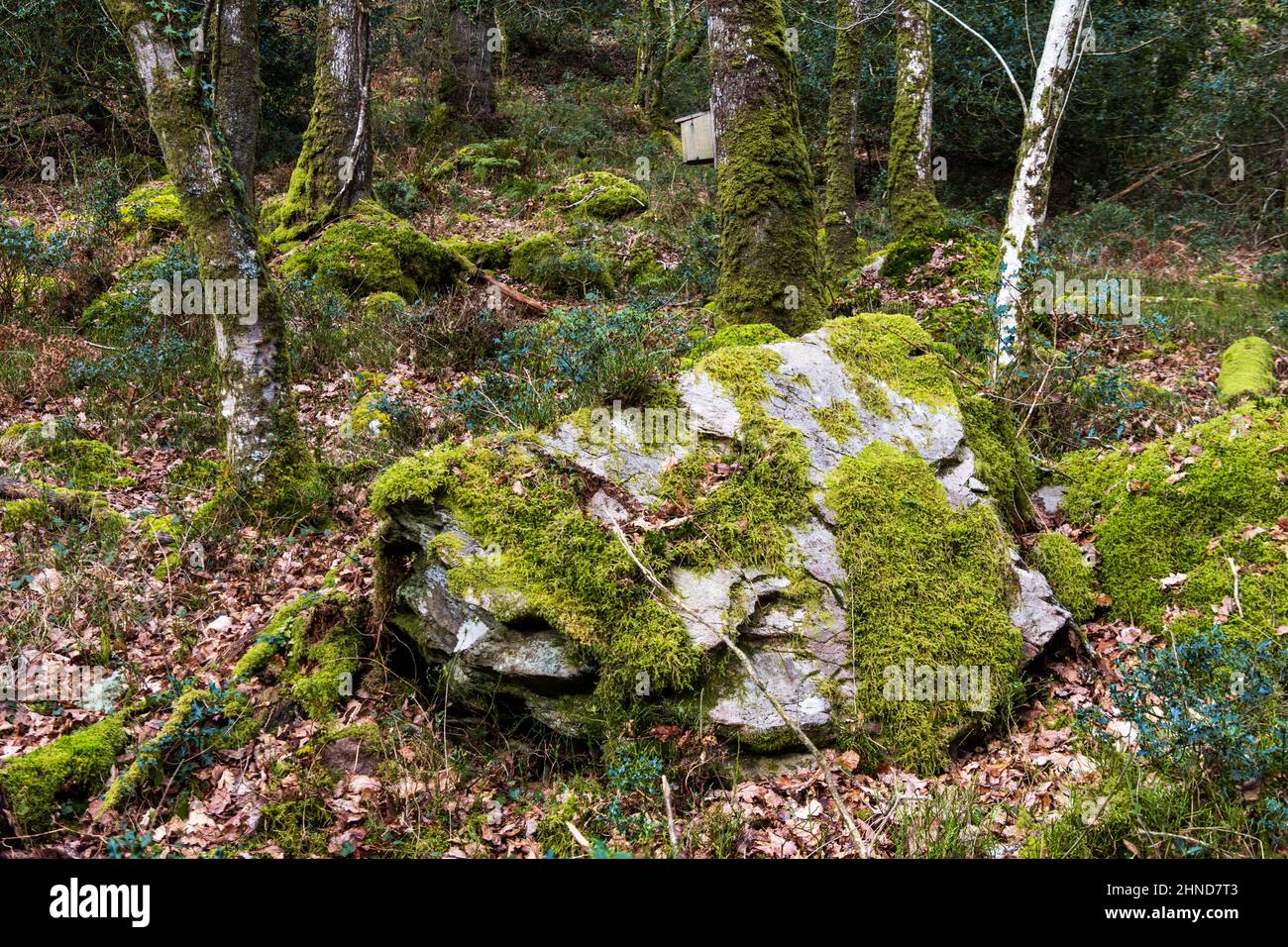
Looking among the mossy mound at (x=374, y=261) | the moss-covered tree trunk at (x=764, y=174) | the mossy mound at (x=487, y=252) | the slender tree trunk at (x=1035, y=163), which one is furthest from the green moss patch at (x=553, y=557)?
the mossy mound at (x=487, y=252)

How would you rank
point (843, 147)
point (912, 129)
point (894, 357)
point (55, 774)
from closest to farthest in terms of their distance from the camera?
point (55, 774), point (894, 357), point (843, 147), point (912, 129)

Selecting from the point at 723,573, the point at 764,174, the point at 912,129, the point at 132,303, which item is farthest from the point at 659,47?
the point at 723,573

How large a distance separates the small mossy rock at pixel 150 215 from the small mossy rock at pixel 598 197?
5.74 metres

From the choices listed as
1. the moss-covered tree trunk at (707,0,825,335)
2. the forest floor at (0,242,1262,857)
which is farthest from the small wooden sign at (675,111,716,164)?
the forest floor at (0,242,1262,857)

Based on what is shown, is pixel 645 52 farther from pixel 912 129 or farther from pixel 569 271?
pixel 569 271

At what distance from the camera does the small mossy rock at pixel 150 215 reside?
10633 millimetres

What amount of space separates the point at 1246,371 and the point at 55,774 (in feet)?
32.4

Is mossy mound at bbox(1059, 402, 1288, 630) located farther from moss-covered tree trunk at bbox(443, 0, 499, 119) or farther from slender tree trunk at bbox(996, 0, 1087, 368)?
moss-covered tree trunk at bbox(443, 0, 499, 119)

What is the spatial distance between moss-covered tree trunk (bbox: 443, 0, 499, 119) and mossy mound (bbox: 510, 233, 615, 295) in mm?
9519

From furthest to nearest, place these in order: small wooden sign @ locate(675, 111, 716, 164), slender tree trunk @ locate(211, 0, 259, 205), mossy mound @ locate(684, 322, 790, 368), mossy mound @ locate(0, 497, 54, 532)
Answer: small wooden sign @ locate(675, 111, 716, 164) → slender tree trunk @ locate(211, 0, 259, 205) → mossy mound @ locate(684, 322, 790, 368) → mossy mound @ locate(0, 497, 54, 532)

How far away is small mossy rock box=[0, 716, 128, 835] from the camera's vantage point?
3.53 meters

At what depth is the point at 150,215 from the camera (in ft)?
35.6

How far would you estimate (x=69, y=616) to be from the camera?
4797 mm
